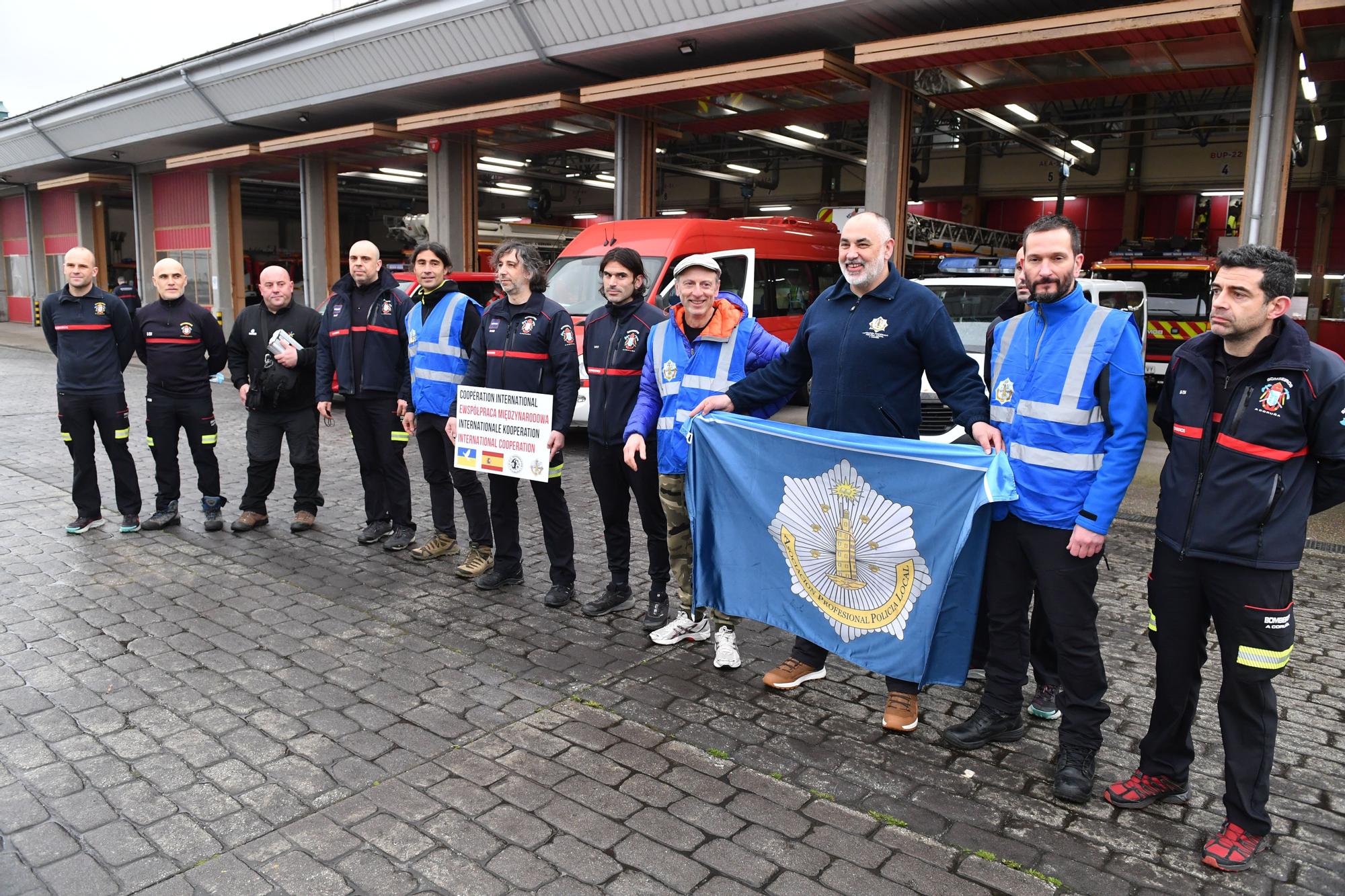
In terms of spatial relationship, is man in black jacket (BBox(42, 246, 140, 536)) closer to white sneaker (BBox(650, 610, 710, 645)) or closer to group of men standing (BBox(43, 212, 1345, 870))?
group of men standing (BBox(43, 212, 1345, 870))

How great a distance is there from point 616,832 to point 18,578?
189 inches

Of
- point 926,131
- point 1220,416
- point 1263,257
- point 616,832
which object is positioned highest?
point 926,131

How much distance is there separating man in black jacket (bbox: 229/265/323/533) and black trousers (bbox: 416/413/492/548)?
1.33m

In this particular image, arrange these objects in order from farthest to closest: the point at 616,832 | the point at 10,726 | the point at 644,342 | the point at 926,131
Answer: the point at 926,131
the point at 644,342
the point at 10,726
the point at 616,832

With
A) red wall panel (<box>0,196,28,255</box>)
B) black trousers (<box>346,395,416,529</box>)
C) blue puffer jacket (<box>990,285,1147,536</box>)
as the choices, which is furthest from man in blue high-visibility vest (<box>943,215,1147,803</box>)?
red wall panel (<box>0,196,28,255</box>)

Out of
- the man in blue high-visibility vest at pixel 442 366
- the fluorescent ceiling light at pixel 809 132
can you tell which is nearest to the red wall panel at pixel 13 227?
the fluorescent ceiling light at pixel 809 132

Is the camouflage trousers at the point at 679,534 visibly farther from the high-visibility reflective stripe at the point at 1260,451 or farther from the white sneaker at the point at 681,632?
the high-visibility reflective stripe at the point at 1260,451

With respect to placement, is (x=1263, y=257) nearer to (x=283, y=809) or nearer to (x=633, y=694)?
(x=633, y=694)

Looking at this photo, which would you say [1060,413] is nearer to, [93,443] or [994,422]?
[994,422]

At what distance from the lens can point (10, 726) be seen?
4051mm

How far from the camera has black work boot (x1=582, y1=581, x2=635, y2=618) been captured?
550cm

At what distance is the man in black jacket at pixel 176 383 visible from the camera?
23.1 ft

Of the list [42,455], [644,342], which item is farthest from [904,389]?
[42,455]

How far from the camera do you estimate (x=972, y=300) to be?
11586mm
